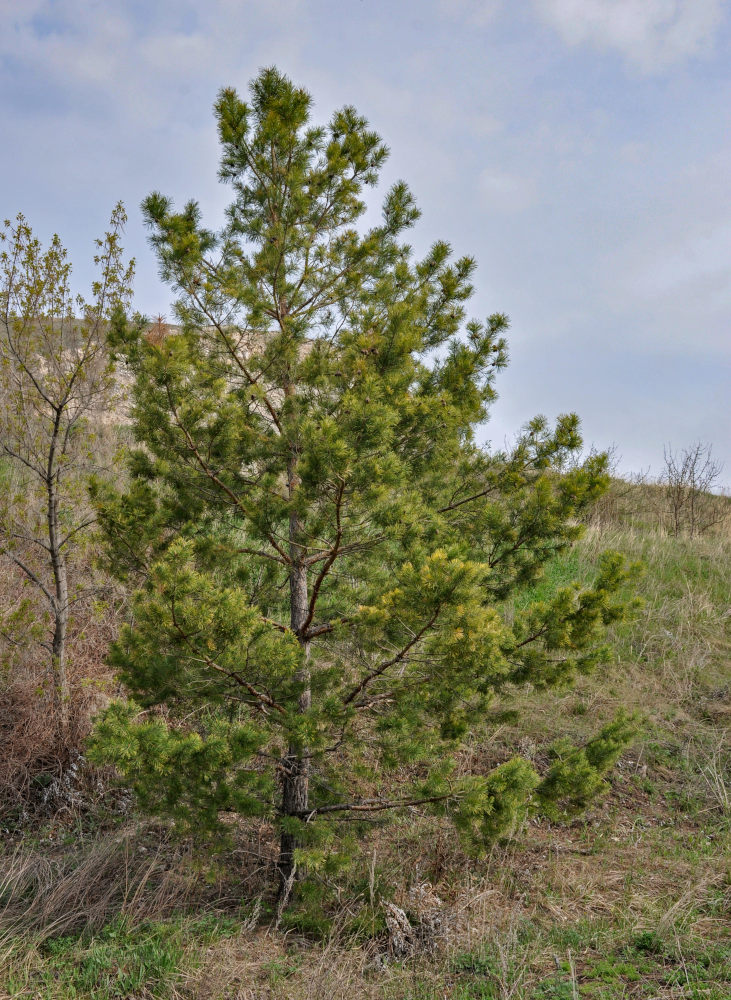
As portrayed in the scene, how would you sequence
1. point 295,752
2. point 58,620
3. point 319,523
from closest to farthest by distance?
1. point 319,523
2. point 295,752
3. point 58,620

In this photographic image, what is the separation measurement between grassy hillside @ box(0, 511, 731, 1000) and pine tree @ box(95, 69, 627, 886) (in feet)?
1.53

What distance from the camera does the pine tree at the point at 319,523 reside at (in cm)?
300

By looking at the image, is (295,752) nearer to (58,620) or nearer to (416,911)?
(416,911)

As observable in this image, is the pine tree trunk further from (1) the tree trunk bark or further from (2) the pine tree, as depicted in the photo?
(1) the tree trunk bark

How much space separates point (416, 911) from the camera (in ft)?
12.3

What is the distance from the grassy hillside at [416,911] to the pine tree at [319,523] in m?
0.47

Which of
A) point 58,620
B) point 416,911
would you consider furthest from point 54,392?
point 416,911

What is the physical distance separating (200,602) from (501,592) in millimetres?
2181

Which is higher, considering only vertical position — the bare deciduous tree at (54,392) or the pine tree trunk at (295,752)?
the bare deciduous tree at (54,392)

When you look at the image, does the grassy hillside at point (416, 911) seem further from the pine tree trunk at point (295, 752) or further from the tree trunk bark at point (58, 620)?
the tree trunk bark at point (58, 620)

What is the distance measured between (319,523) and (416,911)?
2199 mm

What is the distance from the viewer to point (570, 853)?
464 cm

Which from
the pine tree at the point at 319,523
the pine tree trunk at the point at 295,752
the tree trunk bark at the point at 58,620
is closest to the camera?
the pine tree at the point at 319,523

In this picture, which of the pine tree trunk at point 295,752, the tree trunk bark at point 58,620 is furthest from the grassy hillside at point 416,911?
the tree trunk bark at point 58,620
